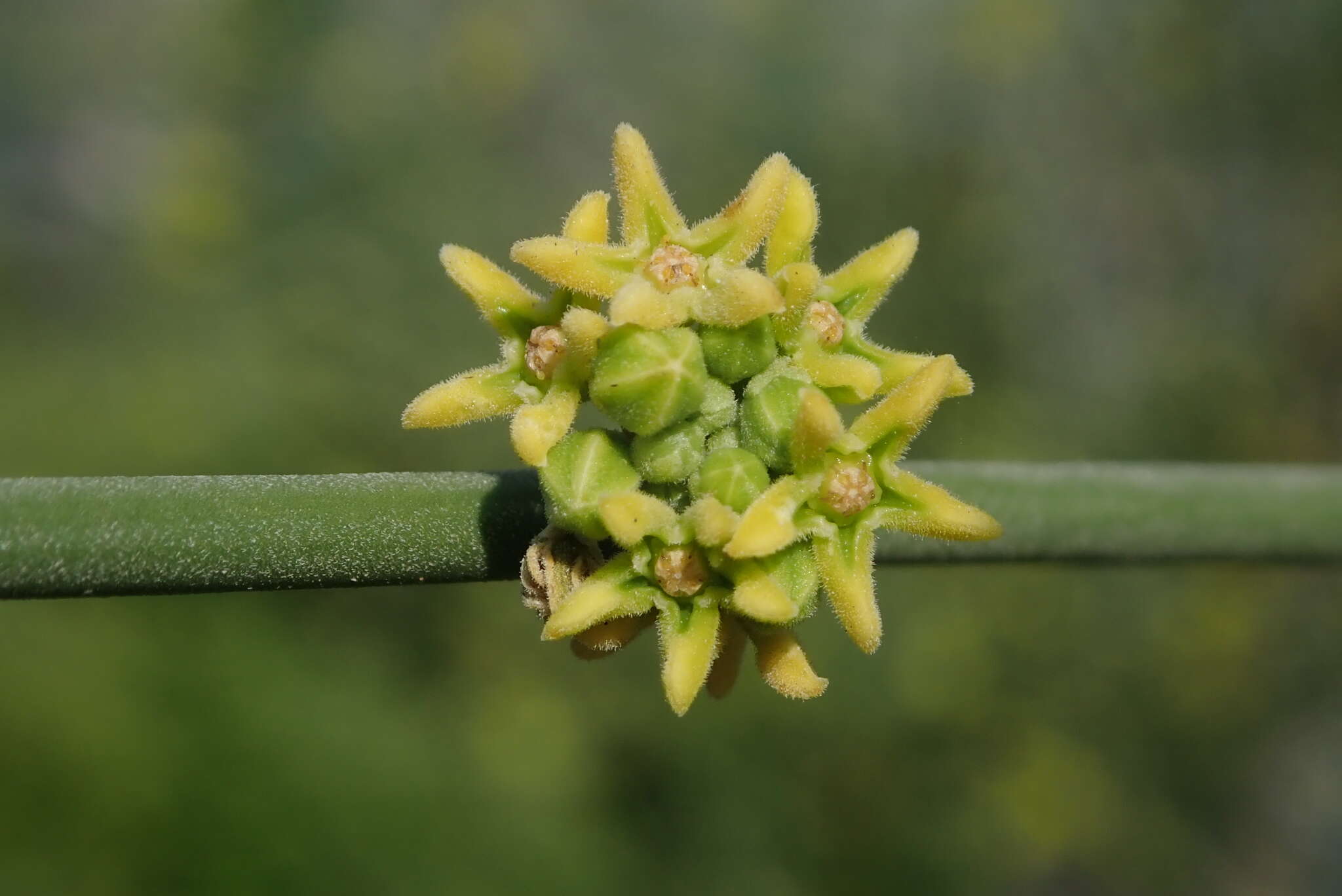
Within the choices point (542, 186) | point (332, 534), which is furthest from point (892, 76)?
point (332, 534)

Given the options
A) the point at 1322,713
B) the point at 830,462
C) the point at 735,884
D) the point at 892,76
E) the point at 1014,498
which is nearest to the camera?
the point at 830,462

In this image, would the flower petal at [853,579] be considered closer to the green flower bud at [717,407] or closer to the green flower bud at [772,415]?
the green flower bud at [772,415]

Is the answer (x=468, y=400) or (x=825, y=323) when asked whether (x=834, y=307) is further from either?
(x=468, y=400)

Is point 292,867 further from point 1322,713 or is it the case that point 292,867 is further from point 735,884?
point 1322,713

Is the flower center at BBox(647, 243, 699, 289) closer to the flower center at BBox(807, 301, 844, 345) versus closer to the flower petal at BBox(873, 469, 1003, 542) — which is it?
the flower center at BBox(807, 301, 844, 345)

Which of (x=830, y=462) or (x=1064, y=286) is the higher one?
(x=830, y=462)

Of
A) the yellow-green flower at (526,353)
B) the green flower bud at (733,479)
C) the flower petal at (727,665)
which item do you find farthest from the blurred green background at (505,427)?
the green flower bud at (733,479)

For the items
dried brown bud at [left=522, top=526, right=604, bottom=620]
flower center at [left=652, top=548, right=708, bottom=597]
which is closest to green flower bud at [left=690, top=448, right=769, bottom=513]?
flower center at [left=652, top=548, right=708, bottom=597]
